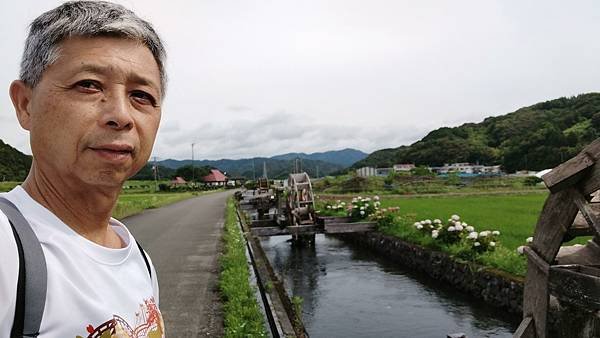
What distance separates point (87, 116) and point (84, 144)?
7 centimetres

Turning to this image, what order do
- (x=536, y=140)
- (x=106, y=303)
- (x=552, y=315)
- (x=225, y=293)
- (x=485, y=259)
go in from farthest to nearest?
(x=536, y=140) → (x=485, y=259) → (x=225, y=293) → (x=552, y=315) → (x=106, y=303)

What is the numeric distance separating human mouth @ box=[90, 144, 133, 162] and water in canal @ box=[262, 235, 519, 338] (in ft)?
23.1

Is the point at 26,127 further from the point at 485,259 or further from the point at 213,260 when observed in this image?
the point at 485,259

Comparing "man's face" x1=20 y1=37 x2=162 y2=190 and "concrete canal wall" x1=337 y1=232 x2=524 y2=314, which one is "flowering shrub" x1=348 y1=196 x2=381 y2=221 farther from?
"man's face" x1=20 y1=37 x2=162 y2=190

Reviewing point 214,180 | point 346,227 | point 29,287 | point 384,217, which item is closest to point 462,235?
point 346,227

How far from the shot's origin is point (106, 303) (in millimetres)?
1135

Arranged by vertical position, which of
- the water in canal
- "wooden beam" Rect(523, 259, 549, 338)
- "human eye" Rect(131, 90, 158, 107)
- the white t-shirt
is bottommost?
the water in canal

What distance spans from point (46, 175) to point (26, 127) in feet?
0.46

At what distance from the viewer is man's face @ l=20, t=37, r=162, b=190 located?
3.75 feet

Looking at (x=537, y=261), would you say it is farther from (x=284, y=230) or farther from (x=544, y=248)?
(x=284, y=230)

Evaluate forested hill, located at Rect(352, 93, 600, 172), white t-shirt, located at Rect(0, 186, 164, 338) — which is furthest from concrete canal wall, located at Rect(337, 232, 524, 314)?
forested hill, located at Rect(352, 93, 600, 172)

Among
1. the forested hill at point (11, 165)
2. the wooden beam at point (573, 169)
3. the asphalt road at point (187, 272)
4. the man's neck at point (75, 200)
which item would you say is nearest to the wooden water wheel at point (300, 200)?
the asphalt road at point (187, 272)

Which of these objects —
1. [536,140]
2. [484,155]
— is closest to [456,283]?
[536,140]

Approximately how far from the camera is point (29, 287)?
0.94m
